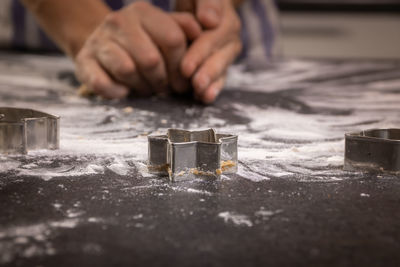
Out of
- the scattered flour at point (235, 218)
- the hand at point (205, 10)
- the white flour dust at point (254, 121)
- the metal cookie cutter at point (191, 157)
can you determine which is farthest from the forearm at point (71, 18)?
the scattered flour at point (235, 218)

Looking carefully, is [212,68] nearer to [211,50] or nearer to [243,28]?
[211,50]

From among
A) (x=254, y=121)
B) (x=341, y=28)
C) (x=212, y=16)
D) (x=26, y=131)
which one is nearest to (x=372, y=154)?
(x=254, y=121)

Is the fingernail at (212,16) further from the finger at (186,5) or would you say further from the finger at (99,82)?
the finger at (99,82)

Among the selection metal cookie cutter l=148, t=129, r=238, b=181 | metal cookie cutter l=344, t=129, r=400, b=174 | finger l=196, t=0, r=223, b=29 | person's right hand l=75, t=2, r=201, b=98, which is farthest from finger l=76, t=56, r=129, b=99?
metal cookie cutter l=344, t=129, r=400, b=174

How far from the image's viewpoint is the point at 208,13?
1140 mm

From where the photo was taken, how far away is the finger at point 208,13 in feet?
3.73

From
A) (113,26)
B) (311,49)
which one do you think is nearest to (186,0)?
(113,26)

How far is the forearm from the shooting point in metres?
1.18

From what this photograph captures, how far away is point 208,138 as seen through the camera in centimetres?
56

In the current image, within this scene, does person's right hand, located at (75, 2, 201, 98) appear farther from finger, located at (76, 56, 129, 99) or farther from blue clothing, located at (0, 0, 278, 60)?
blue clothing, located at (0, 0, 278, 60)

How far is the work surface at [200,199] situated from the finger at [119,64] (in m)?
0.12

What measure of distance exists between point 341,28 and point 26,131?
2.57 m

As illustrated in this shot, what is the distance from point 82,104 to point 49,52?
0.83m

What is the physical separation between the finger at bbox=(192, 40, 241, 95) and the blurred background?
1753mm
